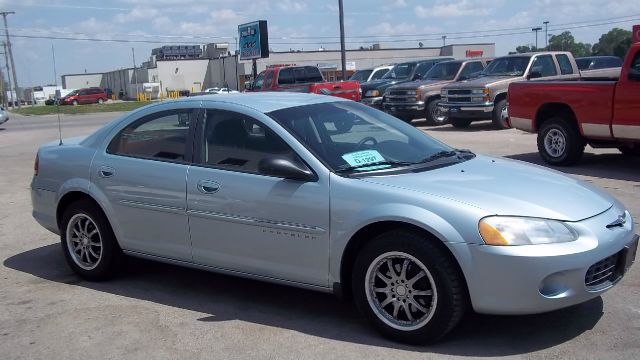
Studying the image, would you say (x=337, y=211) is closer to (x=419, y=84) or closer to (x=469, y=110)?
(x=469, y=110)

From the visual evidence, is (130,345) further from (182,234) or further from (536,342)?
(536,342)

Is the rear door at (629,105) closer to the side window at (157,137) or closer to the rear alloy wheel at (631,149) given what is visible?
the rear alloy wheel at (631,149)

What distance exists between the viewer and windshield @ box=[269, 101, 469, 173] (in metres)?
4.77

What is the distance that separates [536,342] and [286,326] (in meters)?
1.64

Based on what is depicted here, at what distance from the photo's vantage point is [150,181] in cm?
533

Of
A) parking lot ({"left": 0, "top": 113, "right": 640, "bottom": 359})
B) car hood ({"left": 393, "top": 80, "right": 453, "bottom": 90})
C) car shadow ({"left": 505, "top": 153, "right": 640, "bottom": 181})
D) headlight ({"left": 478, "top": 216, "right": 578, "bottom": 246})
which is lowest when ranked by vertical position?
parking lot ({"left": 0, "top": 113, "right": 640, "bottom": 359})

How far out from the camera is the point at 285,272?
4.75 meters

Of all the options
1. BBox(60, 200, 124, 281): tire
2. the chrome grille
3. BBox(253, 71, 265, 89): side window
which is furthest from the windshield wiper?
BBox(253, 71, 265, 89): side window

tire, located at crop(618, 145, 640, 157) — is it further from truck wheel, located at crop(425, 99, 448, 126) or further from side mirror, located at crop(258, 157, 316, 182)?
truck wheel, located at crop(425, 99, 448, 126)

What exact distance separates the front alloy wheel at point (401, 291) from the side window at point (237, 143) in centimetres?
102

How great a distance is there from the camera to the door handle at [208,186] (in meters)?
4.97

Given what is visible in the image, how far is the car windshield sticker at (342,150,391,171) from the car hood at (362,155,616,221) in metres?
0.20

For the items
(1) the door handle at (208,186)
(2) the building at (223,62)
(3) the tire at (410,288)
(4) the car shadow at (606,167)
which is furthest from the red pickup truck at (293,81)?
(2) the building at (223,62)

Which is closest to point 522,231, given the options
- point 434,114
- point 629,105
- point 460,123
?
point 629,105
